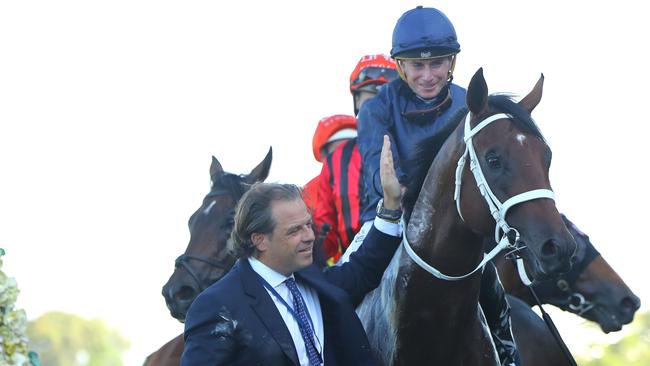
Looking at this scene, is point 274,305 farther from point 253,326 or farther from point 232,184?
point 232,184

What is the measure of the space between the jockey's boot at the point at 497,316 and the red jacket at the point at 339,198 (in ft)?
6.11

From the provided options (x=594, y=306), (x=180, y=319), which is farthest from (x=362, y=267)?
(x=594, y=306)

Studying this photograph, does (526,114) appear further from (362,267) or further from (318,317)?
(318,317)

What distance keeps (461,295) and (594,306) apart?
3.46 meters

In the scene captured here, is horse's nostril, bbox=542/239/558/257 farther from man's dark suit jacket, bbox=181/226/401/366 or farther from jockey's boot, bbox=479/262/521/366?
jockey's boot, bbox=479/262/521/366

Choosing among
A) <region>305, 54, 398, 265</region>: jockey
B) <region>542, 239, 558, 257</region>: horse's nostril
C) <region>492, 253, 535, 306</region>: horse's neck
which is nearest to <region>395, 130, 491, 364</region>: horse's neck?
<region>542, 239, 558, 257</region>: horse's nostril

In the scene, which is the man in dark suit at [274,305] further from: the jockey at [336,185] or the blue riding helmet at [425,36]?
the jockey at [336,185]

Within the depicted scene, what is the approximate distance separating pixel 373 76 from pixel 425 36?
98.4 inches

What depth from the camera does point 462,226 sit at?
578 centimetres

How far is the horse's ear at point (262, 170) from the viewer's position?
883 centimetres

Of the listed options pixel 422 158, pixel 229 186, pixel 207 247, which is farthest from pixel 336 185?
pixel 422 158

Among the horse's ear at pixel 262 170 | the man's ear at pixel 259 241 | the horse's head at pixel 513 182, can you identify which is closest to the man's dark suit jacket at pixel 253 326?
the man's ear at pixel 259 241

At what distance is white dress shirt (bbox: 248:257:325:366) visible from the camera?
16.1 ft

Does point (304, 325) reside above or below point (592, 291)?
above
